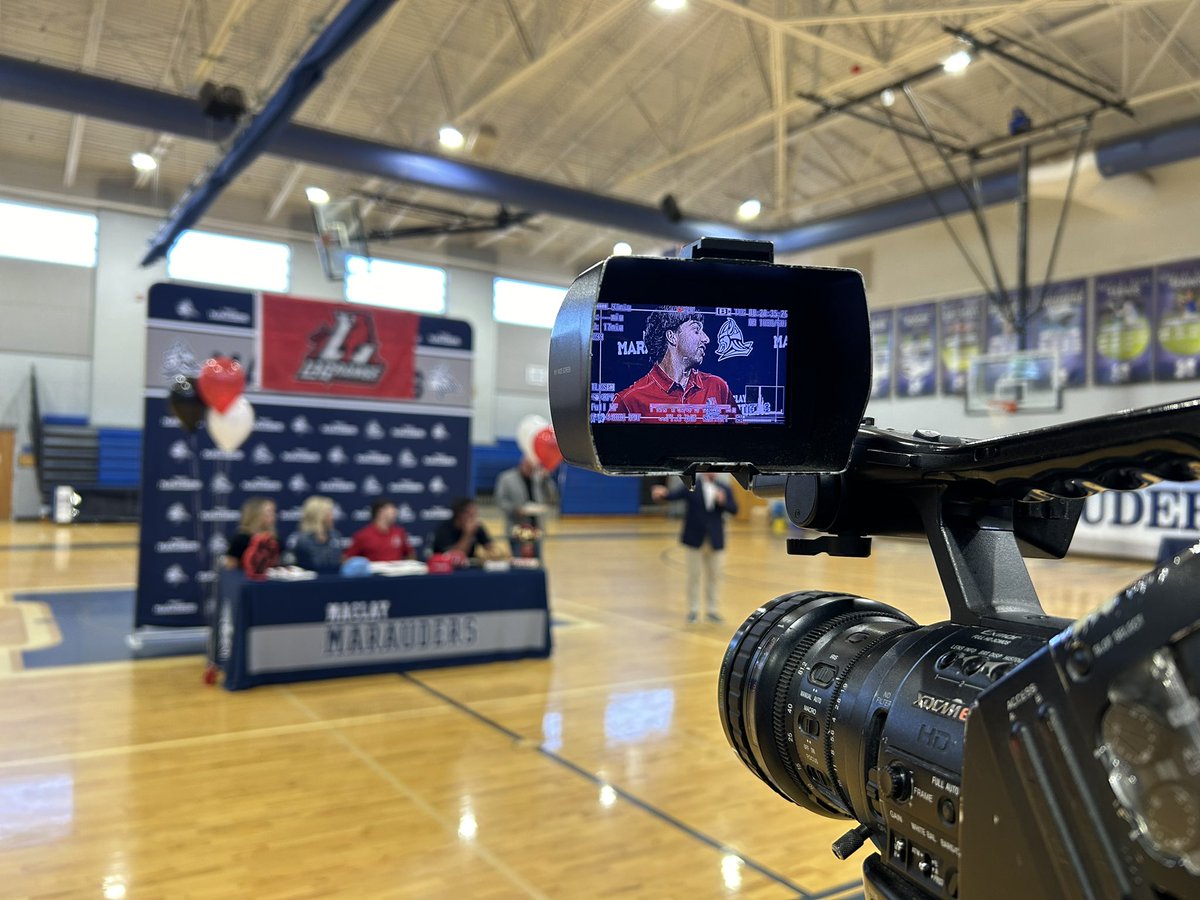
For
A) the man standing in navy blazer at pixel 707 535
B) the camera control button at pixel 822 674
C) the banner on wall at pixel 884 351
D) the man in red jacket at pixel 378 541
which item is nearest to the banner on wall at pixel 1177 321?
the banner on wall at pixel 884 351

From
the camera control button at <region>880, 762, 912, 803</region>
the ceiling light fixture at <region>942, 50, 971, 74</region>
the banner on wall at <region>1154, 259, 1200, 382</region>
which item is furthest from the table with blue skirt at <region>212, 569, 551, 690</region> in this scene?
the banner on wall at <region>1154, 259, 1200, 382</region>

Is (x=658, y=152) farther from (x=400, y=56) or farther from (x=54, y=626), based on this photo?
(x=54, y=626)

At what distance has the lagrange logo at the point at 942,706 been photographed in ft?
2.63

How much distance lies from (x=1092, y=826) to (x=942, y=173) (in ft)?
48.1

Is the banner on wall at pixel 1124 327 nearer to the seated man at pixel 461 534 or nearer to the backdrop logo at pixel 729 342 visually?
the seated man at pixel 461 534

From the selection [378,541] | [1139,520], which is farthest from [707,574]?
[1139,520]

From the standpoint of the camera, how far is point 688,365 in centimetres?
102

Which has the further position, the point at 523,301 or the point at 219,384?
the point at 523,301

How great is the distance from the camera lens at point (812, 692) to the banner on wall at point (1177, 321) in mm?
13233

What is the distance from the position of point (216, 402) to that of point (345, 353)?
1.49 metres

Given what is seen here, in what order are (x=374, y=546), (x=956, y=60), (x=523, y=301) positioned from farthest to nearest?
(x=523, y=301) → (x=956, y=60) → (x=374, y=546)

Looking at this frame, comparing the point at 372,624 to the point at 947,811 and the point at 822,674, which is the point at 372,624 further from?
the point at 947,811

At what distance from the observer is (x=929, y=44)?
924 centimetres

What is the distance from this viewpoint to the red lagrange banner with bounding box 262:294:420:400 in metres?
7.05
